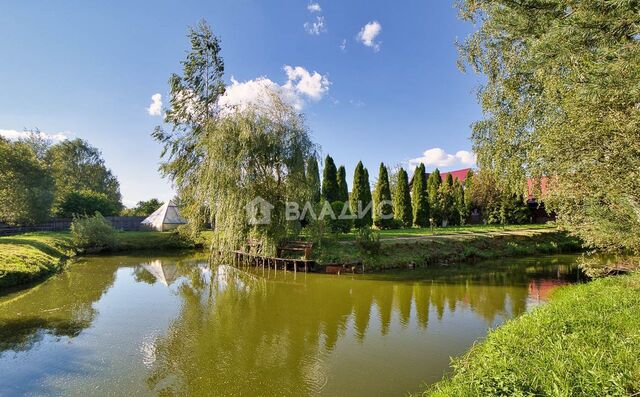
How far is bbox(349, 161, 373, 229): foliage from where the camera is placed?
21219mm

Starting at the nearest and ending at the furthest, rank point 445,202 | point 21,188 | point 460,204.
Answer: point 21,188
point 445,202
point 460,204

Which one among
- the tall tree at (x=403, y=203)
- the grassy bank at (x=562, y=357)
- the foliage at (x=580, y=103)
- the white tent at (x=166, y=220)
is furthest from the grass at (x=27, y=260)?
the tall tree at (x=403, y=203)

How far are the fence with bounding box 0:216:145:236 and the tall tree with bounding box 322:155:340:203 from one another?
15932 mm

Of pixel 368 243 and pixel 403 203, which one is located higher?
pixel 403 203

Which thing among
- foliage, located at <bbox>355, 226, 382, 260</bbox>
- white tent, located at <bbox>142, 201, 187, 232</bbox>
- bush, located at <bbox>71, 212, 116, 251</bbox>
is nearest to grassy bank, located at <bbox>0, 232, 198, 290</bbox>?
bush, located at <bbox>71, 212, 116, 251</bbox>

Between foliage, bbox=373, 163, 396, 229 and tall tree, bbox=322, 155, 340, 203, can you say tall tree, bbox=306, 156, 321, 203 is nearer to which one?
tall tree, bbox=322, 155, 340, 203

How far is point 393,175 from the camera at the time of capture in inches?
1139

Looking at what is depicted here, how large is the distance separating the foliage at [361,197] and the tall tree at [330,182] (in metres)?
1.22

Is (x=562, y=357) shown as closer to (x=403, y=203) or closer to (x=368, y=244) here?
(x=368, y=244)

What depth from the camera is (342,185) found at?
23.4 metres

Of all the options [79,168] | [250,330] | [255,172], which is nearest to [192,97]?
[255,172]

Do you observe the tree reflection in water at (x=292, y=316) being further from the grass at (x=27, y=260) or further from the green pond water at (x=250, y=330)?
the grass at (x=27, y=260)

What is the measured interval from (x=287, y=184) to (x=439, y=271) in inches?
280

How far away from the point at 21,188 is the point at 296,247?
19.5 m
